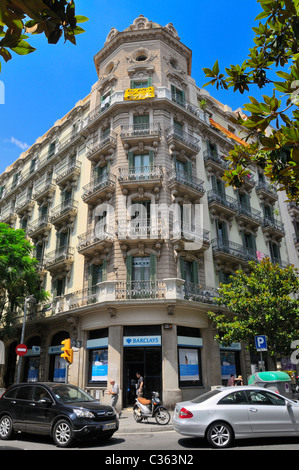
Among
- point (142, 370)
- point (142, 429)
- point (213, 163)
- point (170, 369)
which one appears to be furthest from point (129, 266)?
point (213, 163)

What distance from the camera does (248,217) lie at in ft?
80.9

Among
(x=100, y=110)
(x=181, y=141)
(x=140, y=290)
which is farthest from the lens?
(x=100, y=110)

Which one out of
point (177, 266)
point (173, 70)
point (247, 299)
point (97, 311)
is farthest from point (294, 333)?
point (173, 70)

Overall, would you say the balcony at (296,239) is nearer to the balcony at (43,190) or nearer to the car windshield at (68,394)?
the balcony at (43,190)

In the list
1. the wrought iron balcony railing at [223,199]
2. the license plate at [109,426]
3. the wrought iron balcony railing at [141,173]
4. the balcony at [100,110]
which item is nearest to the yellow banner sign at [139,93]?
the balcony at [100,110]

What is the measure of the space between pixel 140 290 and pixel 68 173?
11748 millimetres

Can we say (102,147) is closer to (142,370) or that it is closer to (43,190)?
(43,190)

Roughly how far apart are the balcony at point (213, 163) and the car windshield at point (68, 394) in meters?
18.1

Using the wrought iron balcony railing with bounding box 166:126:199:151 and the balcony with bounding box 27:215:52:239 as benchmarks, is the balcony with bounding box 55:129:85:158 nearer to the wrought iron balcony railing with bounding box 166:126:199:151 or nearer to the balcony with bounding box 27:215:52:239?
the balcony with bounding box 27:215:52:239

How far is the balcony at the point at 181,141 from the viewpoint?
21.1m

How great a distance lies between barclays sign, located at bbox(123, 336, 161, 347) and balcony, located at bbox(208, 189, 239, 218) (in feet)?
31.6

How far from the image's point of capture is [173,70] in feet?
79.2

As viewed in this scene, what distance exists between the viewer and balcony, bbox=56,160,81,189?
24.4 m
